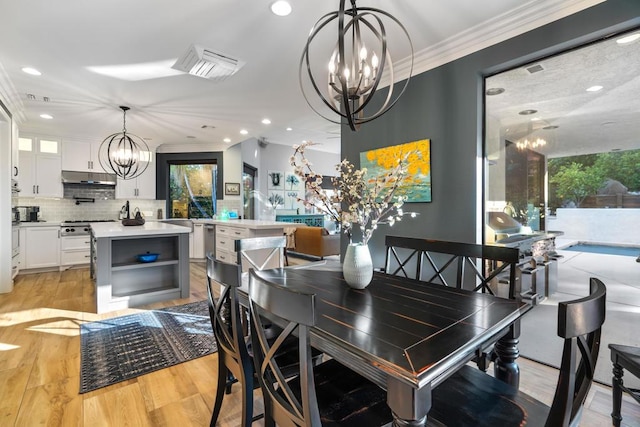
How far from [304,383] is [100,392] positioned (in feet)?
6.16

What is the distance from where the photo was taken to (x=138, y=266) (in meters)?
3.64

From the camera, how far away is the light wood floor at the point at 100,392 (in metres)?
1.73

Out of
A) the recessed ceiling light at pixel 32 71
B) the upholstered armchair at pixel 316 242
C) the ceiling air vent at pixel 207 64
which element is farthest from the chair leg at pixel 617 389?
the recessed ceiling light at pixel 32 71

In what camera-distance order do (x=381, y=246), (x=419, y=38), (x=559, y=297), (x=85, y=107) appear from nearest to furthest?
(x=559, y=297), (x=419, y=38), (x=381, y=246), (x=85, y=107)

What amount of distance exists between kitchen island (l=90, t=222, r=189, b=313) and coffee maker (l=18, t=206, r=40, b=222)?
2890 millimetres

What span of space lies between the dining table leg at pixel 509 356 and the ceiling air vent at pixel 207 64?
3.12 meters

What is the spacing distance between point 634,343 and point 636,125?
4.67 feet

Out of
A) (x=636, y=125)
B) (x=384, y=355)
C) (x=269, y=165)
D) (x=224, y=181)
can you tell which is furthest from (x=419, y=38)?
(x=269, y=165)

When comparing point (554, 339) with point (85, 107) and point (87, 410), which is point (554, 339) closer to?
point (87, 410)

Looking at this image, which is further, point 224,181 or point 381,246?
point 224,181

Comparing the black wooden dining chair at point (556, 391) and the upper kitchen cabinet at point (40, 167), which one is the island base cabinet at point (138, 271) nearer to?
the upper kitchen cabinet at point (40, 167)

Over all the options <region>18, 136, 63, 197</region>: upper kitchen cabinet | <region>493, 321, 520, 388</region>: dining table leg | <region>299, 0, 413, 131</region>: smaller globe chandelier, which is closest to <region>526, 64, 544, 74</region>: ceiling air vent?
<region>299, 0, 413, 131</region>: smaller globe chandelier

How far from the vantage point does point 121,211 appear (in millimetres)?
6508

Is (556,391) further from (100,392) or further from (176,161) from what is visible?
(176,161)
